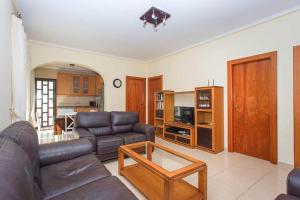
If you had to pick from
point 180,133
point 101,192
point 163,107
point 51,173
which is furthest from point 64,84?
point 101,192

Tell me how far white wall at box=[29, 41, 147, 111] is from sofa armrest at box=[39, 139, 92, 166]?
2879mm

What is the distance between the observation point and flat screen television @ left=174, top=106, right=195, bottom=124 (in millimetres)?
3818

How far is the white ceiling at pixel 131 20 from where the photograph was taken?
237 centimetres

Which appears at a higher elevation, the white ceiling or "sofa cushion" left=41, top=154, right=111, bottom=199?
the white ceiling

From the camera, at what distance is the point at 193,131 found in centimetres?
360

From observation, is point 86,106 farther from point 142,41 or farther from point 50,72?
point 142,41

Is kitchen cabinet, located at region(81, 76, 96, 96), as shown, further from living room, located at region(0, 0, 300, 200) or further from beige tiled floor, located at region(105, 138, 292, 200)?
beige tiled floor, located at region(105, 138, 292, 200)

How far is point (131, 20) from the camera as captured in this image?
282 cm

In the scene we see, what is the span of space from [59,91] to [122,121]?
431 cm

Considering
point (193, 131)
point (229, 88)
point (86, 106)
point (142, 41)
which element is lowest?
point (193, 131)

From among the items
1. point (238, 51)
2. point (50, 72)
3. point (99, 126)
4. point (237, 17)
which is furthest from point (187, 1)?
point (50, 72)

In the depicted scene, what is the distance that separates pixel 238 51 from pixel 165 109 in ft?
7.29

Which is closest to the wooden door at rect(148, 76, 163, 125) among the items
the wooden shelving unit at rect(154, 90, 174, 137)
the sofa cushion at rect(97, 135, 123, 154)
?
the wooden shelving unit at rect(154, 90, 174, 137)

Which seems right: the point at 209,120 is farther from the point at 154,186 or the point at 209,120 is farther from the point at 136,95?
the point at 136,95
